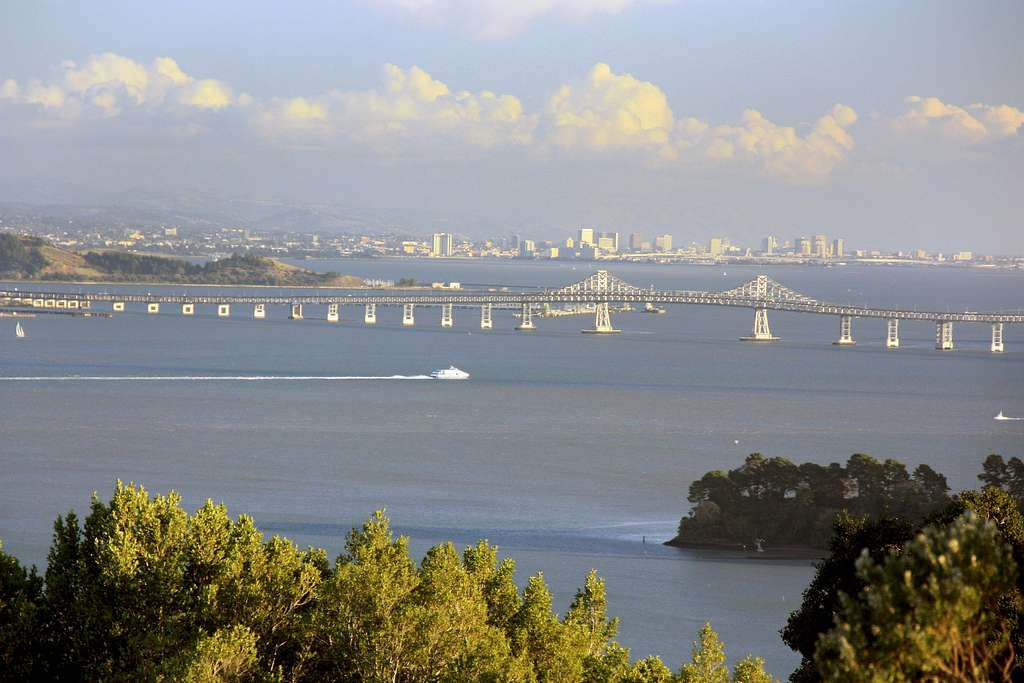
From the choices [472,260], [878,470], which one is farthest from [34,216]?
[878,470]

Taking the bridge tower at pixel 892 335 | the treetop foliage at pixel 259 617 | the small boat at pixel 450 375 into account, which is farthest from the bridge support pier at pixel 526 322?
the treetop foliage at pixel 259 617

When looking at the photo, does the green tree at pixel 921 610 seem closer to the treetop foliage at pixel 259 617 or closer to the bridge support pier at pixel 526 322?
the treetop foliage at pixel 259 617

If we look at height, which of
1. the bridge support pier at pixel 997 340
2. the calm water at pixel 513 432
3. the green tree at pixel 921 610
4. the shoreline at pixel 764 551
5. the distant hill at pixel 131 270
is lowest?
the shoreline at pixel 764 551

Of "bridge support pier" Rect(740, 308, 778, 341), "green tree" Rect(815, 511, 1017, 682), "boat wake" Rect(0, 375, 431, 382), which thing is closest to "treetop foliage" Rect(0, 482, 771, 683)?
"green tree" Rect(815, 511, 1017, 682)

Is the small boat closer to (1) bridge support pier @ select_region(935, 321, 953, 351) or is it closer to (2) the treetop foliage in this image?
(1) bridge support pier @ select_region(935, 321, 953, 351)

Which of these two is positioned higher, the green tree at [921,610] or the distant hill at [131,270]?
the distant hill at [131,270]

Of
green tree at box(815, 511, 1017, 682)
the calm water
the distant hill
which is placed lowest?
the calm water
